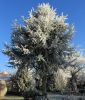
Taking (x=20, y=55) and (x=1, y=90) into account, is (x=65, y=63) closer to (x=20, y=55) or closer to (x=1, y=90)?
(x=20, y=55)

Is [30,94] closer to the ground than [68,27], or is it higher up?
closer to the ground

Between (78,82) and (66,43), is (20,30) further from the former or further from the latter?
(78,82)

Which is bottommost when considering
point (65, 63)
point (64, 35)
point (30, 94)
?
point (30, 94)

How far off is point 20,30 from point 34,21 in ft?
7.01

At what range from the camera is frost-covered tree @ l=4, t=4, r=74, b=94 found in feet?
135

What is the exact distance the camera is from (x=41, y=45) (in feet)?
136

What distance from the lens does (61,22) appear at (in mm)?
42688

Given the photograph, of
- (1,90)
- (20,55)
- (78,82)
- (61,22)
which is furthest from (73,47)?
(78,82)

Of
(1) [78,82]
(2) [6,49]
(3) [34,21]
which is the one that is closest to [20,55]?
(2) [6,49]

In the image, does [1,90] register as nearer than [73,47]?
Yes

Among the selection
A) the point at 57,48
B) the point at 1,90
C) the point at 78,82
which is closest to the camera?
the point at 1,90

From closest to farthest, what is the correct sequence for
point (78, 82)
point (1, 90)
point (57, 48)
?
1. point (1, 90)
2. point (57, 48)
3. point (78, 82)

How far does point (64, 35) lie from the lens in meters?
41.8

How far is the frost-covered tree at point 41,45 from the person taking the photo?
135 feet
